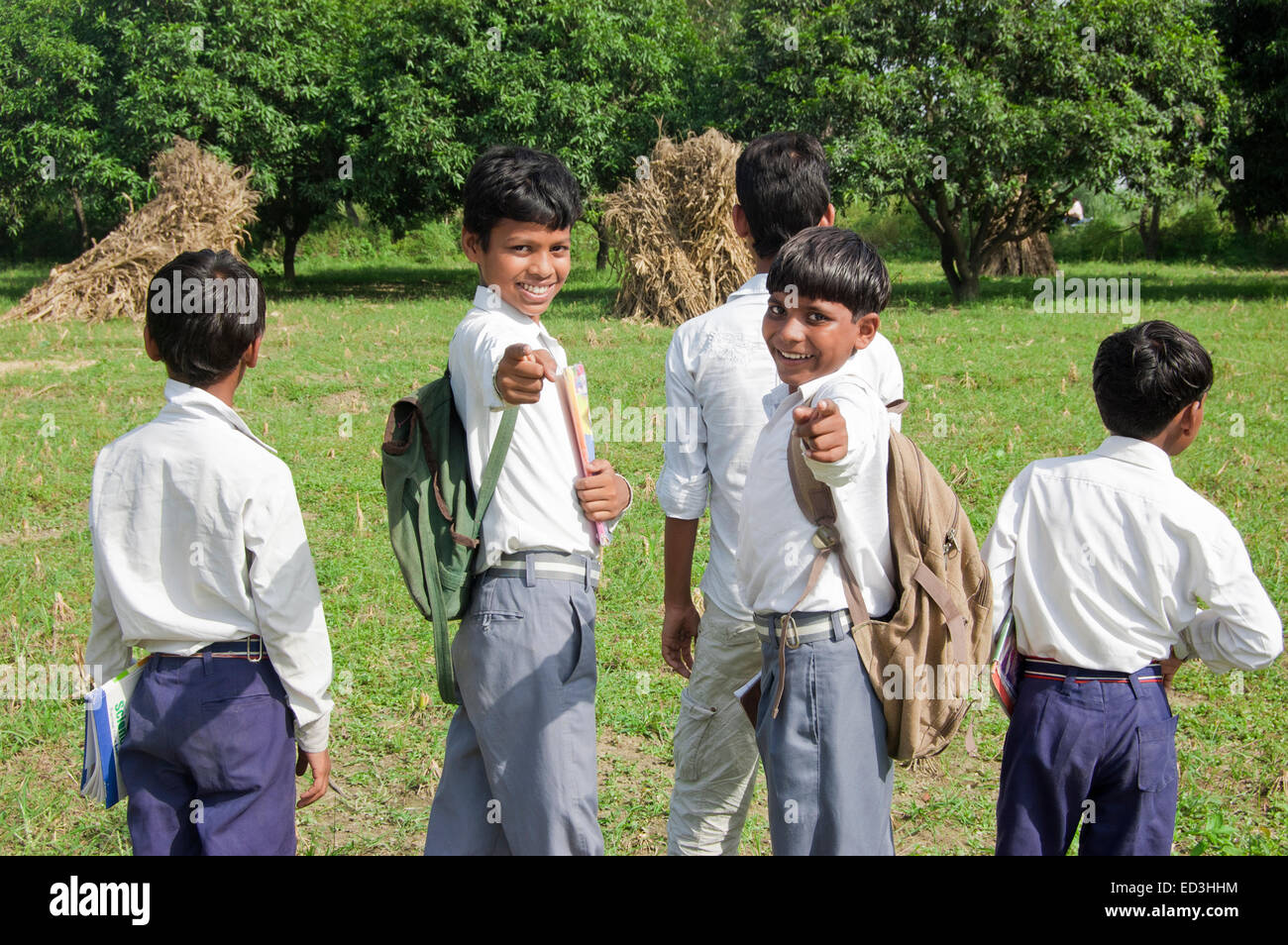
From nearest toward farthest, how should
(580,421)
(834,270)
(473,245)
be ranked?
1. (834,270)
2. (580,421)
3. (473,245)

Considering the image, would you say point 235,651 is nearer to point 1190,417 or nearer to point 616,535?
point 1190,417

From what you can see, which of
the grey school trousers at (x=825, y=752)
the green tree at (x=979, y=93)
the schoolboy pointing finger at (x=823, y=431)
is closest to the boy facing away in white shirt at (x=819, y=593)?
the grey school trousers at (x=825, y=752)

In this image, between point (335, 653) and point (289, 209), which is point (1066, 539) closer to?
point (335, 653)

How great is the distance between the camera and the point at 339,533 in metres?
6.42

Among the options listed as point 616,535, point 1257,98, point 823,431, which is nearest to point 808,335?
point 823,431

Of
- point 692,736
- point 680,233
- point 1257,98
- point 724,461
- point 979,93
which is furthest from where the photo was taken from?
point 1257,98

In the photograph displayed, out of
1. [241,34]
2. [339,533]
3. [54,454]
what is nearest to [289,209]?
[241,34]

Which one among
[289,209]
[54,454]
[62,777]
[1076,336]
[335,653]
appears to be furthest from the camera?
[289,209]

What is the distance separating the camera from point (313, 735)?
239 cm

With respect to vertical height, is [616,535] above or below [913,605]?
below

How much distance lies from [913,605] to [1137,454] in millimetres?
725

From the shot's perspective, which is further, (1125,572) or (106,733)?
(1125,572)
